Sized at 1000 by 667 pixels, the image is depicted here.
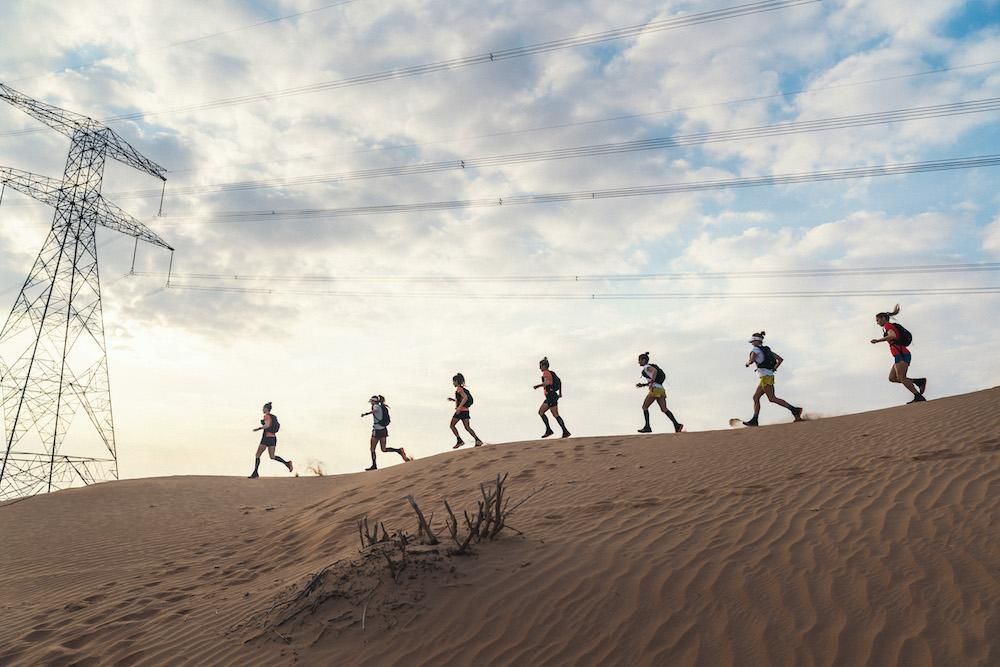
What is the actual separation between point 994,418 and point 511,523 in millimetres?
7962

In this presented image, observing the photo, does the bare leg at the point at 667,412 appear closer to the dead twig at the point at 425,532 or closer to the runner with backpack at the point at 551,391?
the runner with backpack at the point at 551,391

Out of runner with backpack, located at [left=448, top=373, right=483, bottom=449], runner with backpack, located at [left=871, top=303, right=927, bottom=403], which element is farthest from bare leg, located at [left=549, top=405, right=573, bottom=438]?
runner with backpack, located at [left=871, top=303, right=927, bottom=403]

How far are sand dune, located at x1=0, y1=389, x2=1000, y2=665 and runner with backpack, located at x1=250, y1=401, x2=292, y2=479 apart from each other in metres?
7.15

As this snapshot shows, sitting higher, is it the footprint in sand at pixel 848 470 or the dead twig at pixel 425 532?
the footprint in sand at pixel 848 470

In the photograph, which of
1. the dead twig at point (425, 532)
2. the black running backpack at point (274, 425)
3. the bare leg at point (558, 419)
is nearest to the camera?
the dead twig at point (425, 532)

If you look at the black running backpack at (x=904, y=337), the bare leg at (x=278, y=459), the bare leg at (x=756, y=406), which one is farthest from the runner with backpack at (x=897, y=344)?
the bare leg at (x=278, y=459)

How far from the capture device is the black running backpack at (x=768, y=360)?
1327cm

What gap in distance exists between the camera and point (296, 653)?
5.20 meters

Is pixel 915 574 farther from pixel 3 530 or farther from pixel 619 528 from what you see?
pixel 3 530

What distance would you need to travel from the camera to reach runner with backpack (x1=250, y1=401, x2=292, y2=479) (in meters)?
18.2

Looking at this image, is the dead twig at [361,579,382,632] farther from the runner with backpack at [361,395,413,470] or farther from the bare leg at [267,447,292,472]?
the bare leg at [267,447,292,472]

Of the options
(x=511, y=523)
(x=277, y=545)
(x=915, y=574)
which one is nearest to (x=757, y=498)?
(x=915, y=574)

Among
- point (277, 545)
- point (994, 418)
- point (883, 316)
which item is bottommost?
point (277, 545)

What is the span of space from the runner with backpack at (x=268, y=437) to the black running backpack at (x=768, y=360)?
12.7m
